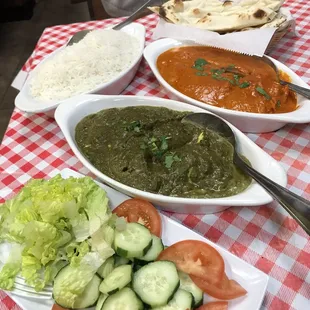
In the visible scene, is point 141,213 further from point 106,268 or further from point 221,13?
point 221,13

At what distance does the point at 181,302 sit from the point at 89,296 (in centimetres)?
28

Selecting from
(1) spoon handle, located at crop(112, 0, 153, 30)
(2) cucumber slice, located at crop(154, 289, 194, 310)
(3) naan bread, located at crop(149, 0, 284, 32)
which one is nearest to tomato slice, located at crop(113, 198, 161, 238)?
(2) cucumber slice, located at crop(154, 289, 194, 310)

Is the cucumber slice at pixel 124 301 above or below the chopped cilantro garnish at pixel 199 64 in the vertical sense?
below

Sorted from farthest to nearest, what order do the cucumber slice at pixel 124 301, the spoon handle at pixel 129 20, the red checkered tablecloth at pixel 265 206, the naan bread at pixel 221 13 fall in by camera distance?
the spoon handle at pixel 129 20 < the naan bread at pixel 221 13 < the red checkered tablecloth at pixel 265 206 < the cucumber slice at pixel 124 301

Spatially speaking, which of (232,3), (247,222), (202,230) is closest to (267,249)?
(247,222)

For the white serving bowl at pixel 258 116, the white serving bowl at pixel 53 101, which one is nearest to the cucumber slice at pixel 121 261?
the white serving bowl at pixel 258 116

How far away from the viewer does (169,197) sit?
142cm

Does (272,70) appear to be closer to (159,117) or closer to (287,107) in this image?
(287,107)

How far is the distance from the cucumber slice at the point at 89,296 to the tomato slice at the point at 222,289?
31cm

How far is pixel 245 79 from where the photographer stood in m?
1.98

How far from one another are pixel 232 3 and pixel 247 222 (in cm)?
170

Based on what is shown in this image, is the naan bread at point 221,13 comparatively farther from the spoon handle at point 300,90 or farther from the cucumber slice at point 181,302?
the cucumber slice at point 181,302

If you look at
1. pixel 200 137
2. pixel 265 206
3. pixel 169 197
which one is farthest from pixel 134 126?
pixel 265 206

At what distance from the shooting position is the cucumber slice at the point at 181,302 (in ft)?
3.54
